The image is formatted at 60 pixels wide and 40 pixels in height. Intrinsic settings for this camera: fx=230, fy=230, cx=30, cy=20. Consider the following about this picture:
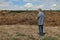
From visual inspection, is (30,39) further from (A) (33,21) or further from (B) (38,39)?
(A) (33,21)

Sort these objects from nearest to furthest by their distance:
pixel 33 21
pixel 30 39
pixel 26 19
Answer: pixel 30 39 → pixel 33 21 → pixel 26 19

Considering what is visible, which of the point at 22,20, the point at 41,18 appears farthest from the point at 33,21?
the point at 41,18

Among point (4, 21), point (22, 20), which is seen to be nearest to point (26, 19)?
point (22, 20)

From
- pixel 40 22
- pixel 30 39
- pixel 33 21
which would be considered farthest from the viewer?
pixel 33 21

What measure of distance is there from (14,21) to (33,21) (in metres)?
3.17

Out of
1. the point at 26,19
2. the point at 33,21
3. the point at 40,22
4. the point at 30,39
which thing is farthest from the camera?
the point at 26,19

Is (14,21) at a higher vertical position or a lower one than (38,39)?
lower

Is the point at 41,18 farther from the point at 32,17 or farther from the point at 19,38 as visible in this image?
the point at 32,17

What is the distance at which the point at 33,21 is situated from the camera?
113 ft

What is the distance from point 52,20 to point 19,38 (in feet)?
71.9

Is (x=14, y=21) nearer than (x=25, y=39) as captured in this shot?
No

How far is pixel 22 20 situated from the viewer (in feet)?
120

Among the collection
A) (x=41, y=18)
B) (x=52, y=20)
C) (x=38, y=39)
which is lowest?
(x=52, y=20)

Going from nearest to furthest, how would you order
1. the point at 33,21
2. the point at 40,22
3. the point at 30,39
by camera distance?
the point at 30,39 → the point at 40,22 → the point at 33,21
